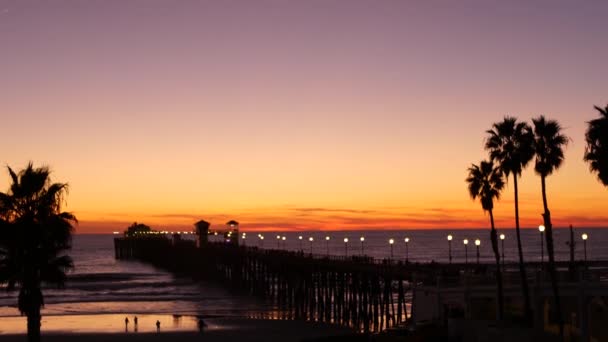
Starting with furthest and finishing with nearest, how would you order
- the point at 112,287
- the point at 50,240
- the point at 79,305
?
the point at 112,287
the point at 79,305
the point at 50,240

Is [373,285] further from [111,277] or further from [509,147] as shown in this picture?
[111,277]

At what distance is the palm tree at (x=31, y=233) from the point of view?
61.3ft

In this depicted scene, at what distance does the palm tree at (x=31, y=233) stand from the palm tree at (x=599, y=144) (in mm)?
13546

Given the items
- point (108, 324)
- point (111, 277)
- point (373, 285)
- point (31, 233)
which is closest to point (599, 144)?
point (31, 233)

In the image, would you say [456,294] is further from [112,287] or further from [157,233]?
[157,233]

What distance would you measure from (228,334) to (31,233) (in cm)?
3485

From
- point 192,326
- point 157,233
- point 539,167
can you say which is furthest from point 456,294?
point 157,233

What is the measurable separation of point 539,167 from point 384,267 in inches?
843

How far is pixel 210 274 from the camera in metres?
108

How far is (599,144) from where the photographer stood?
22359 mm

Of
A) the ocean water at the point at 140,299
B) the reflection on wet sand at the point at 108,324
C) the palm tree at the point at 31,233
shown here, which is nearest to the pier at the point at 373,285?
the ocean water at the point at 140,299

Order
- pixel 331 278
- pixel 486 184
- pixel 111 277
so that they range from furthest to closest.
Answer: pixel 111 277
pixel 331 278
pixel 486 184

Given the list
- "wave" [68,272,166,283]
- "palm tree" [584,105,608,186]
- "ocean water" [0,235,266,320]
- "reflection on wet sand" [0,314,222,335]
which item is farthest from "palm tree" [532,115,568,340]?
"wave" [68,272,166,283]

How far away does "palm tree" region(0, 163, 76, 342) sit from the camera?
→ 18688 millimetres
